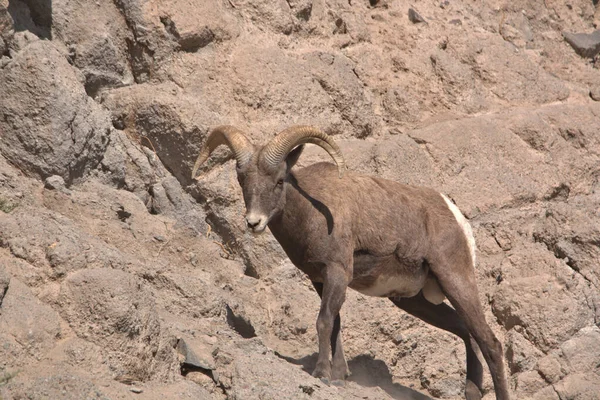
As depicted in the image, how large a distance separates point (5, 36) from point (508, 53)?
22.5 ft

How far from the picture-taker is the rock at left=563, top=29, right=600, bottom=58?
47.9ft

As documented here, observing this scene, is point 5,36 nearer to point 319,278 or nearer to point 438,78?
point 319,278

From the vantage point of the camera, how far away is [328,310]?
8.80 meters

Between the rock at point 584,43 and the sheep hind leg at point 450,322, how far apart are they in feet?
19.7

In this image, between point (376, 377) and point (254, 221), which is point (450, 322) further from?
point (254, 221)

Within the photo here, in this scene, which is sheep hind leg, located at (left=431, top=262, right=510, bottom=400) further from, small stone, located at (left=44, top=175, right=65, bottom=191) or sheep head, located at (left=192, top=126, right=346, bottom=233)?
small stone, located at (left=44, top=175, right=65, bottom=191)

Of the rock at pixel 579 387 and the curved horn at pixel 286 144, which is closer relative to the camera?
the curved horn at pixel 286 144

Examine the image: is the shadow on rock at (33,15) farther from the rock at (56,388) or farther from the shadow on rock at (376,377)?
the rock at (56,388)

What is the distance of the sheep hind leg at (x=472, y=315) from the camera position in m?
9.59

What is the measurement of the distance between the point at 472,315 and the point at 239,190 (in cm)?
286

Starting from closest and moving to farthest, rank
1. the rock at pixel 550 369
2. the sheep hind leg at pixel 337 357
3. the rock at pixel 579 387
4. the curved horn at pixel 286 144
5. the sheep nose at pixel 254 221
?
the sheep nose at pixel 254 221 → the curved horn at pixel 286 144 → the sheep hind leg at pixel 337 357 → the rock at pixel 579 387 → the rock at pixel 550 369

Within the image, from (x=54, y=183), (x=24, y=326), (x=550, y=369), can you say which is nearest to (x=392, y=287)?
(x=550, y=369)

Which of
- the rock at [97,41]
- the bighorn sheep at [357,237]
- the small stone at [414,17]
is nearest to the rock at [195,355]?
the bighorn sheep at [357,237]

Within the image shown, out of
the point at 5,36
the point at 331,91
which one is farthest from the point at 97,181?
the point at 331,91
